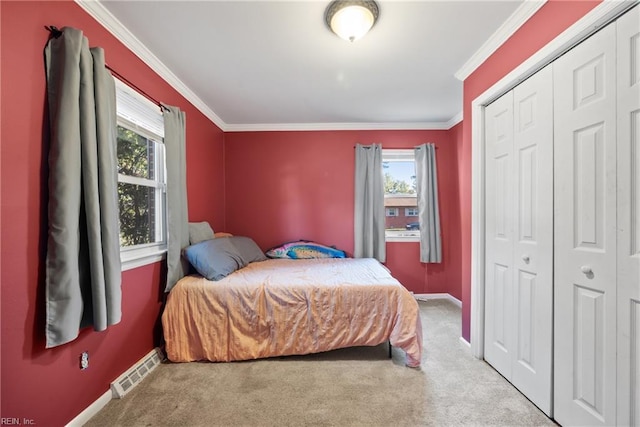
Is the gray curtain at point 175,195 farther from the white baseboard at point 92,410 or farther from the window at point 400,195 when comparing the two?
the window at point 400,195

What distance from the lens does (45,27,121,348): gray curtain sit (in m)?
1.23

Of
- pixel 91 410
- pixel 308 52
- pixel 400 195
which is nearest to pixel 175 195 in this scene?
pixel 91 410

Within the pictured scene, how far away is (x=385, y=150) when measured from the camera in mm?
3664

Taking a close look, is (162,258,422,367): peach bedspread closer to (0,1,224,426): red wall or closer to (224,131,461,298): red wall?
(0,1,224,426): red wall

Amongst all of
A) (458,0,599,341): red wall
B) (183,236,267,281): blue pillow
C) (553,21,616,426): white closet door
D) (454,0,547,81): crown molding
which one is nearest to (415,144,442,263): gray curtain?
(458,0,599,341): red wall

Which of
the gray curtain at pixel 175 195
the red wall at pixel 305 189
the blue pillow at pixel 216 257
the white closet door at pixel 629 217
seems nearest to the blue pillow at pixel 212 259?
the blue pillow at pixel 216 257

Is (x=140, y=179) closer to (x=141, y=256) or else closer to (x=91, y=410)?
(x=141, y=256)

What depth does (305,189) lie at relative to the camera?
3.65 meters

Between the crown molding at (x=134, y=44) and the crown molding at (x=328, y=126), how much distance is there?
2.77 feet

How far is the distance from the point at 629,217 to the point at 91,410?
2986 millimetres

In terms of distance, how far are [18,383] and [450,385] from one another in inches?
95.5

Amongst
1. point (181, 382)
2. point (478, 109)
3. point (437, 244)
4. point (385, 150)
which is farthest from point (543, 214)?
point (181, 382)

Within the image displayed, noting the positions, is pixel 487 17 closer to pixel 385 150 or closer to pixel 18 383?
pixel 385 150

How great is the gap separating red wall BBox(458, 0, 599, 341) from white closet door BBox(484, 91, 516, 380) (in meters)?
0.20
